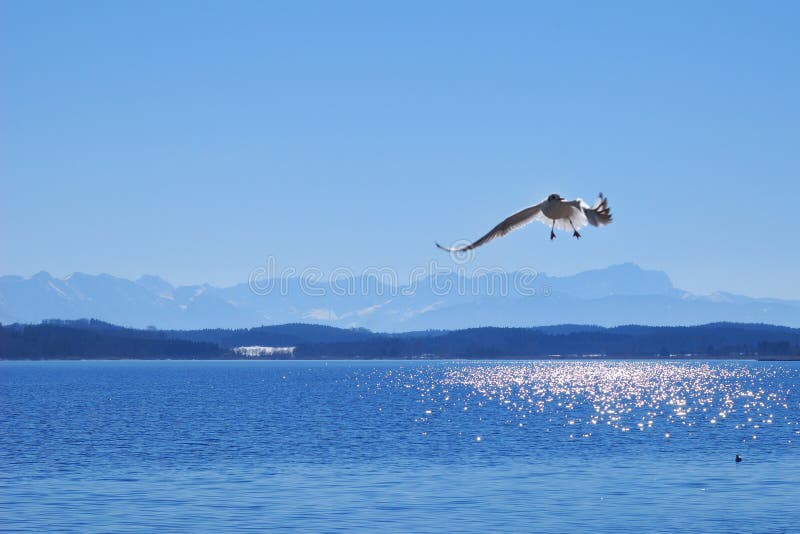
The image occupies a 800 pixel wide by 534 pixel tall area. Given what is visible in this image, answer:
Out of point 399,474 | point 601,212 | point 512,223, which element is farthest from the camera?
point 399,474

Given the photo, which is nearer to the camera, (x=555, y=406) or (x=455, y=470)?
(x=455, y=470)

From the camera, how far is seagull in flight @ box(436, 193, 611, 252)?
20156mm

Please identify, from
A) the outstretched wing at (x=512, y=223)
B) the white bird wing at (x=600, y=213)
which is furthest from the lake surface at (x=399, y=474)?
the white bird wing at (x=600, y=213)

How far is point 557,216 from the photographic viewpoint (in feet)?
71.1

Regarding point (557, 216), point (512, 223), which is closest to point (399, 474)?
point (512, 223)

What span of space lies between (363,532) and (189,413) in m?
112

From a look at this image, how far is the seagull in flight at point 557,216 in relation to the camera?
20.2m

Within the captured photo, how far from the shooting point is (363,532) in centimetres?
5816

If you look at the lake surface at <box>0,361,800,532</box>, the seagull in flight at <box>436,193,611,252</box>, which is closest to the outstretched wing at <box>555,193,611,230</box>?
the seagull in flight at <box>436,193,611,252</box>

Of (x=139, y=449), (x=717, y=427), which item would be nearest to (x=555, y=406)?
(x=717, y=427)

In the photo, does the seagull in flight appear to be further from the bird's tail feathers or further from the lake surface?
the lake surface

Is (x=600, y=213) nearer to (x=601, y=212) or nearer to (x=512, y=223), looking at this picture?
(x=601, y=212)

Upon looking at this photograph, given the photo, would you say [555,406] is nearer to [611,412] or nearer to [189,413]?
[611,412]

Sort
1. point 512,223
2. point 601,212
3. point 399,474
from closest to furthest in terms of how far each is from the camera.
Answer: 1. point 601,212
2. point 512,223
3. point 399,474
